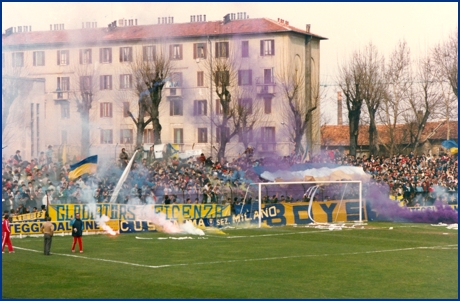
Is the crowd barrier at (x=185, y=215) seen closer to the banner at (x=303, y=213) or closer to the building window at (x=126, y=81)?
the banner at (x=303, y=213)

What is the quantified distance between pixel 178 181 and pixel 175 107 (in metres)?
7.89

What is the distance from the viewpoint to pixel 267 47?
59.4m

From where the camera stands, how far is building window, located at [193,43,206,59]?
185ft

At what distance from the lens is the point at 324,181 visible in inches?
2098

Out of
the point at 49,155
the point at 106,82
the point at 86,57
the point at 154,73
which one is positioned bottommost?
the point at 49,155

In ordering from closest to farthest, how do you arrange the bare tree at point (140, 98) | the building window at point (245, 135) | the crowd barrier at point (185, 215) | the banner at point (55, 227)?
the banner at point (55, 227)
the crowd barrier at point (185, 215)
the bare tree at point (140, 98)
the building window at point (245, 135)

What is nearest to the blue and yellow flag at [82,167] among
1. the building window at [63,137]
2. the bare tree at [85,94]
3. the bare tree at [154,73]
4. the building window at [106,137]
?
the building window at [63,137]

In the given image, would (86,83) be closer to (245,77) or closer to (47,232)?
(245,77)

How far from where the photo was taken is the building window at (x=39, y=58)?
1878 inches

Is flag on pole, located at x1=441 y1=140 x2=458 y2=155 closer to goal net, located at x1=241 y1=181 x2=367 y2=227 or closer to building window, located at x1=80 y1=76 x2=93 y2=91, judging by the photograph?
goal net, located at x1=241 y1=181 x2=367 y2=227

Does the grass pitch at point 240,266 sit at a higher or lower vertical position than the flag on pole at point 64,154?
lower

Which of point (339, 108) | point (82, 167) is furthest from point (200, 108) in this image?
point (339, 108)

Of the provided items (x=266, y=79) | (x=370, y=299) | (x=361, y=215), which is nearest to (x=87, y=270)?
(x=370, y=299)

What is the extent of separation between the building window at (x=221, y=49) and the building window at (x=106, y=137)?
944 cm
